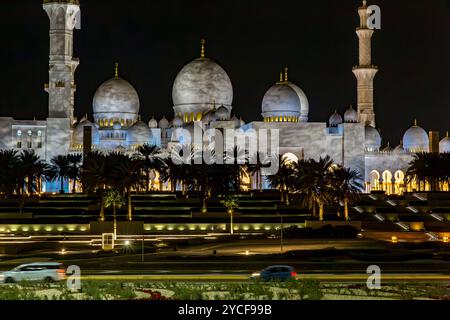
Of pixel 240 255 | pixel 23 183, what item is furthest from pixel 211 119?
pixel 240 255

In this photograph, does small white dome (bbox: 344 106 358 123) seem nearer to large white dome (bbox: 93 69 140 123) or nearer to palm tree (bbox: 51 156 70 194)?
large white dome (bbox: 93 69 140 123)

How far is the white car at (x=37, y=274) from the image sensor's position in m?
27.2

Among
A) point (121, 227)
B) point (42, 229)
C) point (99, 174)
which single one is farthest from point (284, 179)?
point (42, 229)

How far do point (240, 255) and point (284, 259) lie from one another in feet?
7.78

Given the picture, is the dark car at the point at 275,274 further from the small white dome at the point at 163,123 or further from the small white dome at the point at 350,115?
the small white dome at the point at 163,123

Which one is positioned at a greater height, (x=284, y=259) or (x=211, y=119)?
(x=211, y=119)

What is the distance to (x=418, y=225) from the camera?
50969 millimetres

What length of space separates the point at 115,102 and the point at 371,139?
2390cm

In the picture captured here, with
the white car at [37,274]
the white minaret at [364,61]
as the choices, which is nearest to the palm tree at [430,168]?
the white minaret at [364,61]

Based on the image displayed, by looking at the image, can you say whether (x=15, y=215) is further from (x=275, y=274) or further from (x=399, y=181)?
(x=399, y=181)

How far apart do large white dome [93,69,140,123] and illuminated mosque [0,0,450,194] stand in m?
0.09

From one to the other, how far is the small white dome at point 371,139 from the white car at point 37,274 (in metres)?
58.0

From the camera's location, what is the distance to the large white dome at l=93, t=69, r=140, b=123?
8538 cm
